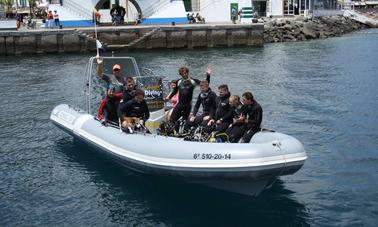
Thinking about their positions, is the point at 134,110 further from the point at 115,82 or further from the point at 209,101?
the point at 209,101

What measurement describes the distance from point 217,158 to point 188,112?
10.5 feet

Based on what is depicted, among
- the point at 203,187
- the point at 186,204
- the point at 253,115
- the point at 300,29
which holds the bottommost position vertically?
the point at 186,204

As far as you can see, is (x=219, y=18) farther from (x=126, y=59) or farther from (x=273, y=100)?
(x=126, y=59)

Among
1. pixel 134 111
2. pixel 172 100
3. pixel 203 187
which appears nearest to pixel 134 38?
pixel 172 100

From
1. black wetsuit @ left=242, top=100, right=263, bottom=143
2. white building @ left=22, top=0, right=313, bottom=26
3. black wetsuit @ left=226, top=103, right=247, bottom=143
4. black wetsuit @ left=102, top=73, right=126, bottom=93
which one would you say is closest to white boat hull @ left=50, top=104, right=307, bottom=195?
black wetsuit @ left=242, top=100, right=263, bottom=143

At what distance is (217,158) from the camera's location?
10.1 meters

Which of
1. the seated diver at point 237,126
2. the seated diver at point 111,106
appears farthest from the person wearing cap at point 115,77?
the seated diver at point 237,126

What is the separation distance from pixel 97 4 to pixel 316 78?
30638 mm

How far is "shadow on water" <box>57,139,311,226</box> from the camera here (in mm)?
10320

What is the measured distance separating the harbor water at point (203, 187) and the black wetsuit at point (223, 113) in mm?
1421

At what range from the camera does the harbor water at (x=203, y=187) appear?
1056cm

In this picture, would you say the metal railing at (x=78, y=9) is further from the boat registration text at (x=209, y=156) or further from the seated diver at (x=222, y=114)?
the boat registration text at (x=209, y=156)

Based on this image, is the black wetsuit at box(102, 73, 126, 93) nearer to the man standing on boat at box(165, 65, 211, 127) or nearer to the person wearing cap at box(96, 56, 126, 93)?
the person wearing cap at box(96, 56, 126, 93)

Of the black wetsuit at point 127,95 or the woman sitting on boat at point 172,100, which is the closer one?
the black wetsuit at point 127,95
